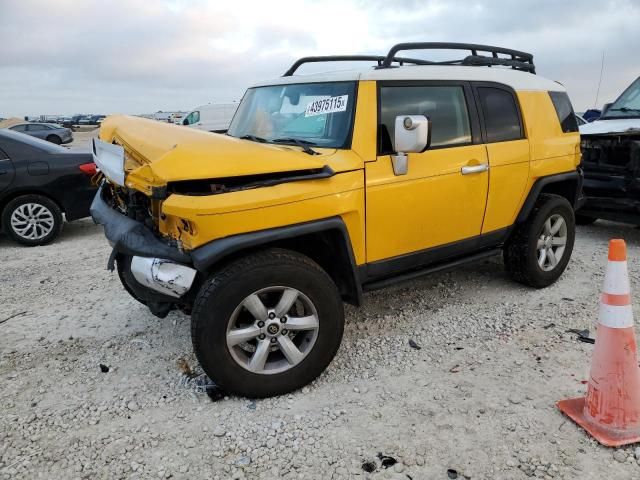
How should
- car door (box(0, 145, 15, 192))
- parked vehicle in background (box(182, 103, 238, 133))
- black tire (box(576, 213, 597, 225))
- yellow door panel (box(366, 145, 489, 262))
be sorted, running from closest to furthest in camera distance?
yellow door panel (box(366, 145, 489, 262)) < car door (box(0, 145, 15, 192)) < black tire (box(576, 213, 597, 225)) < parked vehicle in background (box(182, 103, 238, 133))

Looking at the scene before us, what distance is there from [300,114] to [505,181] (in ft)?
5.71

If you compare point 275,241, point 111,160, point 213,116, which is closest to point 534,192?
point 275,241

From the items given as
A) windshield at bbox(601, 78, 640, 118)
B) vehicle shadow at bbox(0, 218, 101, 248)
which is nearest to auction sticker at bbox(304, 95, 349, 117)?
vehicle shadow at bbox(0, 218, 101, 248)

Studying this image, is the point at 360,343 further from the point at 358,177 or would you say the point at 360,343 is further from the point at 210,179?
the point at 210,179

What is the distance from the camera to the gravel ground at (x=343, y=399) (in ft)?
8.05

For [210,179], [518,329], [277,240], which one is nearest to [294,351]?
[277,240]

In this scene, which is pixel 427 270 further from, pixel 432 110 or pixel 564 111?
pixel 564 111

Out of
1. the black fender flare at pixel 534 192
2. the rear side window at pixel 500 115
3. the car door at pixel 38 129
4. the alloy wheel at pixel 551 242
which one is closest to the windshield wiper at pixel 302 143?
the rear side window at pixel 500 115

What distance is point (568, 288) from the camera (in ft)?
15.1

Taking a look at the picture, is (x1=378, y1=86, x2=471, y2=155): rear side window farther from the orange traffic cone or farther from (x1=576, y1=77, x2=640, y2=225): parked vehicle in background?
(x1=576, y1=77, x2=640, y2=225): parked vehicle in background

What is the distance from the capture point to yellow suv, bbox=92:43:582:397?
9.07ft

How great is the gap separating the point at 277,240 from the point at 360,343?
117 cm

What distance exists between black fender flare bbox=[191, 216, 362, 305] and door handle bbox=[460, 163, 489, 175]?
3.77 ft

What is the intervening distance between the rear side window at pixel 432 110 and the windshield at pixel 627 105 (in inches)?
163
